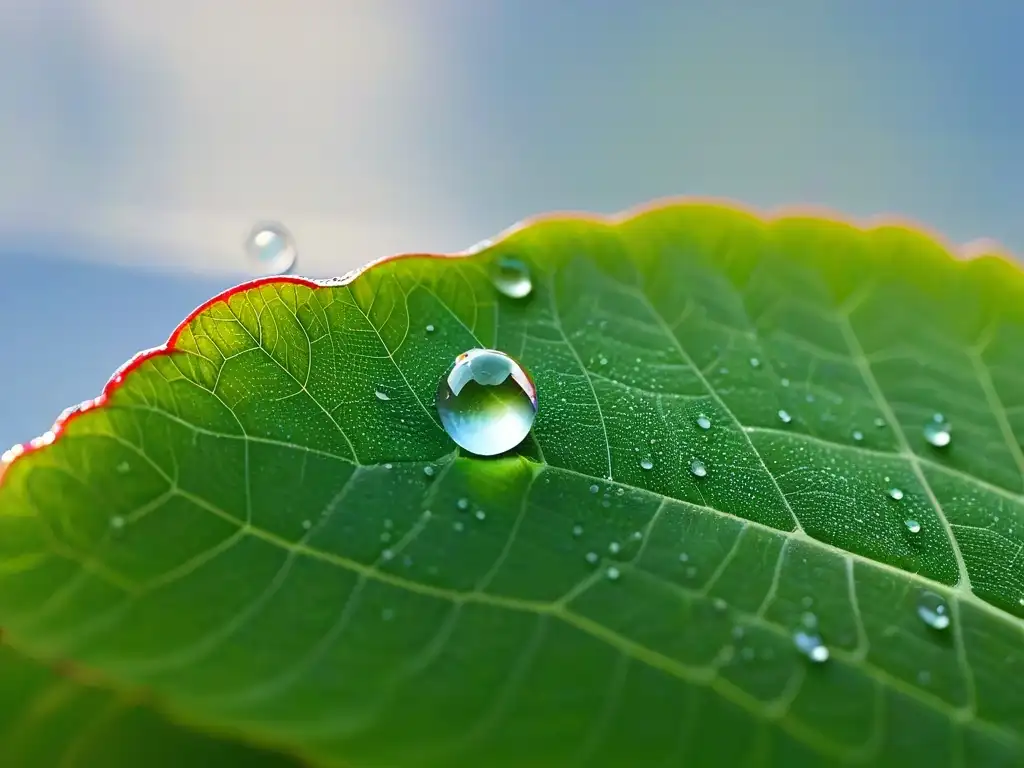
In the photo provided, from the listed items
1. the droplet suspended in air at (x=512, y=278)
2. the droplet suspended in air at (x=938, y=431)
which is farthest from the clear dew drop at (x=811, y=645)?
the droplet suspended in air at (x=512, y=278)

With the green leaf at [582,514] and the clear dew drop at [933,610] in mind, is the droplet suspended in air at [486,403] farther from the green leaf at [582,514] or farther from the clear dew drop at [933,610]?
the clear dew drop at [933,610]

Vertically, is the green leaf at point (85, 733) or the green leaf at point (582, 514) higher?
the green leaf at point (582, 514)

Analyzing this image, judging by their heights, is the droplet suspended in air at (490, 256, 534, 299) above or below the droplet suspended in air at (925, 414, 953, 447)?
above

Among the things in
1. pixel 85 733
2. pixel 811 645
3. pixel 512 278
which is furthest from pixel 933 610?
pixel 85 733

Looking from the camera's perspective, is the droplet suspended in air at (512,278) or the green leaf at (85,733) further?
the droplet suspended in air at (512,278)

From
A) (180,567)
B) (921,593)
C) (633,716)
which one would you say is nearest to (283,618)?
(180,567)

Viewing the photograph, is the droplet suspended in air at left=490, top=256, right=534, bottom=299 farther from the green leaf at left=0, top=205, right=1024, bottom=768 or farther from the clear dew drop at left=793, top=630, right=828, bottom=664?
the clear dew drop at left=793, top=630, right=828, bottom=664

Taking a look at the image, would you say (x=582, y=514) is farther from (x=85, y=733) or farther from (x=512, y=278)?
(x=85, y=733)

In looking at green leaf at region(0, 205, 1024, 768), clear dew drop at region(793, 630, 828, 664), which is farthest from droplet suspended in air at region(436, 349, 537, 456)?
clear dew drop at region(793, 630, 828, 664)
